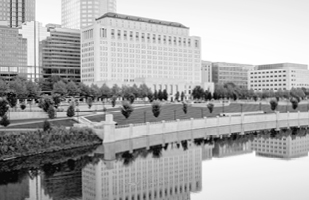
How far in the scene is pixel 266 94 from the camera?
149 meters

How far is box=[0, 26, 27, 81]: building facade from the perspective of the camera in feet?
520

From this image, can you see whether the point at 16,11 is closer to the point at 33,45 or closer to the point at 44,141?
the point at 33,45

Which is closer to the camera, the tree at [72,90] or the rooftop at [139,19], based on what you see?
the tree at [72,90]

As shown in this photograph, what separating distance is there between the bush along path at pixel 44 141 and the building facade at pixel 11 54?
120628mm

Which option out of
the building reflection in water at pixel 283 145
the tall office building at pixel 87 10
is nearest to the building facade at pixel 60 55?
the tall office building at pixel 87 10

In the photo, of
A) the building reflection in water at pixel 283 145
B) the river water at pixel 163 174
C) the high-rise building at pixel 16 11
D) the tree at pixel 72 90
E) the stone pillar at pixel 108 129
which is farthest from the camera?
the high-rise building at pixel 16 11

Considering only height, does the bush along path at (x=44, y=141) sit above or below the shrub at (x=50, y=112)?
below

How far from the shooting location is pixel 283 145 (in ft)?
167

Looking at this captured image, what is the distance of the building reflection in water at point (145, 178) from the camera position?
29.0 m

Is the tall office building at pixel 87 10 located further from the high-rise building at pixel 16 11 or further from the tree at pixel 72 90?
the tree at pixel 72 90

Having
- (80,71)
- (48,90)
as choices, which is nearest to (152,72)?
(80,71)

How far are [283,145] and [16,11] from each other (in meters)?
158

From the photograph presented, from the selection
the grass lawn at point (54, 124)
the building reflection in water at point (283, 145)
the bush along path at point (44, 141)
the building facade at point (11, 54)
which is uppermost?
the building facade at point (11, 54)

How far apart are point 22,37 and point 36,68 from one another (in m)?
14.0
